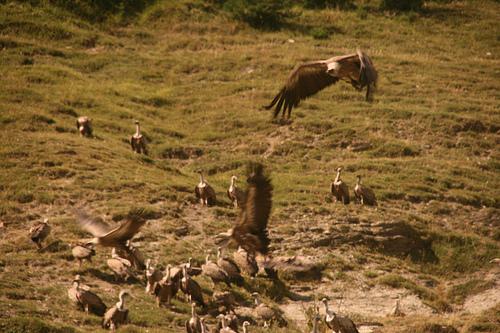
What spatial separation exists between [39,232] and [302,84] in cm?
710

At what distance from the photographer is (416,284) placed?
25.5 metres

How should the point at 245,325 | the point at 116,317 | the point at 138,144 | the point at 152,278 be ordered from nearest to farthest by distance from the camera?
the point at 116,317 → the point at 245,325 → the point at 152,278 → the point at 138,144

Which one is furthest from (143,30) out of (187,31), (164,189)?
(164,189)

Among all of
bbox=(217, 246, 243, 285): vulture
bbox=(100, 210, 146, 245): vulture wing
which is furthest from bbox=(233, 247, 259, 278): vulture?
bbox=(100, 210, 146, 245): vulture wing

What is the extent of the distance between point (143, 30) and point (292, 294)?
2504 centimetres

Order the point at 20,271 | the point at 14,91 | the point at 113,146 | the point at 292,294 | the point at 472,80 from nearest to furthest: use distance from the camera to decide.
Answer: the point at 20,271
the point at 292,294
the point at 113,146
the point at 14,91
the point at 472,80

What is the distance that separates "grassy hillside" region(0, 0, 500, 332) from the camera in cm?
2511

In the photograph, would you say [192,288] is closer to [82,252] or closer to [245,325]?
[245,325]

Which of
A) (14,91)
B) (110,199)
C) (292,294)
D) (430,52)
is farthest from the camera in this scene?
(430,52)

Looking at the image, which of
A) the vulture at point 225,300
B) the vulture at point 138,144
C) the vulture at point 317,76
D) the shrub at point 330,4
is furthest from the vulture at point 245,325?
the shrub at point 330,4

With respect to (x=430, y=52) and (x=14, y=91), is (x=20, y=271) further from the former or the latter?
(x=430, y=52)

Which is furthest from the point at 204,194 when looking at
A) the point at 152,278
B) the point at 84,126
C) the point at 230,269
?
the point at 152,278

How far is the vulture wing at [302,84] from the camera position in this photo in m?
20.1

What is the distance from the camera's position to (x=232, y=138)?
1400 inches
